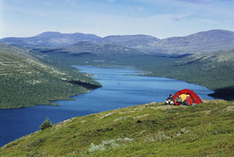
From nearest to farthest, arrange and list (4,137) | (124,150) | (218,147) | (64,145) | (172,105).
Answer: (218,147), (124,150), (64,145), (172,105), (4,137)

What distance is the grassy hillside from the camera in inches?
1262

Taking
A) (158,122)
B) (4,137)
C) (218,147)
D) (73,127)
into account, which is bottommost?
(4,137)

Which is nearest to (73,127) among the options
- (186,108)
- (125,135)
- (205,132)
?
(125,135)

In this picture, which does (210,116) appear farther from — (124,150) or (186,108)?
(124,150)

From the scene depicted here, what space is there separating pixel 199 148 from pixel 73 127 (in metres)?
48.6

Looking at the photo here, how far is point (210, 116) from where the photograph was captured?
53219 millimetres

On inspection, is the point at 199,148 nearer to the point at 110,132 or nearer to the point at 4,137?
the point at 110,132

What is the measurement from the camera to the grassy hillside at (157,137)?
32.1m

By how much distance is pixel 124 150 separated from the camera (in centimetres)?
3622

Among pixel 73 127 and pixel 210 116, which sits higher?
pixel 210 116

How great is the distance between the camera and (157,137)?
140ft

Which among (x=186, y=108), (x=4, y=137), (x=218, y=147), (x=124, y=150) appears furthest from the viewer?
(x=4, y=137)

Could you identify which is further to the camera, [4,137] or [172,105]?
[4,137]

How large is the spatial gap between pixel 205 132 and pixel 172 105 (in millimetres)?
35242
